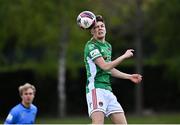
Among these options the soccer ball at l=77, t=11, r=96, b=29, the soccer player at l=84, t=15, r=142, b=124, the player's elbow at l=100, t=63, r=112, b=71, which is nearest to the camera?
the player's elbow at l=100, t=63, r=112, b=71

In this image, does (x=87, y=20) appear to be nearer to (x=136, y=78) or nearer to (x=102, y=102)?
(x=136, y=78)

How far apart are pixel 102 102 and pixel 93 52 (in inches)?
28.2

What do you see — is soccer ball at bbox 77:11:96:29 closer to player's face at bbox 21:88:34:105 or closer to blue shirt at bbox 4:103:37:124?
player's face at bbox 21:88:34:105

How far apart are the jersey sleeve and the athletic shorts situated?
48 cm

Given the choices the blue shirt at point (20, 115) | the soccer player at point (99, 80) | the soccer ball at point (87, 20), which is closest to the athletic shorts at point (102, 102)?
the soccer player at point (99, 80)

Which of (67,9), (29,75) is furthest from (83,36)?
(29,75)

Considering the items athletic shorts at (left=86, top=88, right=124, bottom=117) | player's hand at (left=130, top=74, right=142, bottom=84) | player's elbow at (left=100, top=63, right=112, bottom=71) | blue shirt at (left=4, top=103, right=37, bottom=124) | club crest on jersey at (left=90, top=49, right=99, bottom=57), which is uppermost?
blue shirt at (left=4, top=103, right=37, bottom=124)

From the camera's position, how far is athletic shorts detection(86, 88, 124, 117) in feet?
31.6

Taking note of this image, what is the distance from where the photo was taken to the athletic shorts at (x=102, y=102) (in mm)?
9625

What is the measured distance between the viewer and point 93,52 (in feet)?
31.6

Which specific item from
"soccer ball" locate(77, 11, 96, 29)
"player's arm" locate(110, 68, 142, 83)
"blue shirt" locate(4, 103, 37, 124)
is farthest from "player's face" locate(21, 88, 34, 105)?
"soccer ball" locate(77, 11, 96, 29)

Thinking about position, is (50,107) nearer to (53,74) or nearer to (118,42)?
(53,74)

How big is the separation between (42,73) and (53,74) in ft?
3.69

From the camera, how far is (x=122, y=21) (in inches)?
1300
